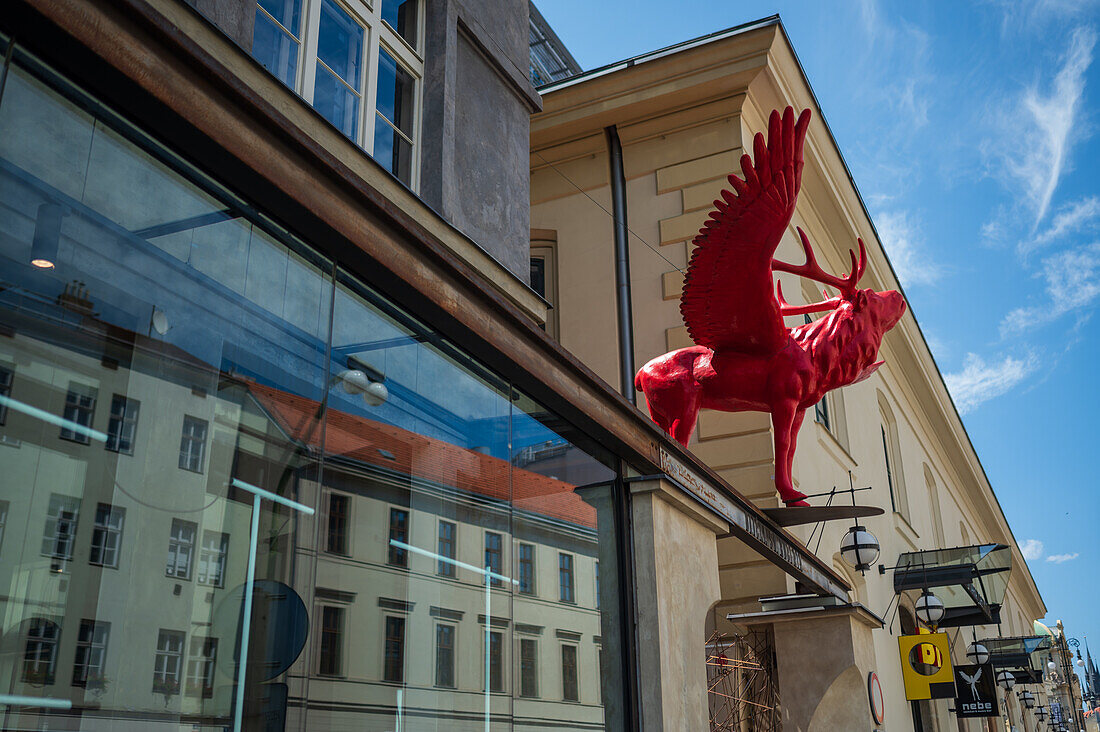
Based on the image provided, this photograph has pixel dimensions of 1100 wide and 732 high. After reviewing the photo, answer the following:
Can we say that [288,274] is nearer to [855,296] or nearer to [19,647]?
[19,647]

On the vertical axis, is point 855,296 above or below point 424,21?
below

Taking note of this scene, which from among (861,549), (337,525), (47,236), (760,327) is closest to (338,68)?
(760,327)

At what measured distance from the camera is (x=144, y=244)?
116 inches

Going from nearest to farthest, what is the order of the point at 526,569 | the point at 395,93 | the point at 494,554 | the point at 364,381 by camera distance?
1. the point at 364,381
2. the point at 494,554
3. the point at 526,569
4. the point at 395,93

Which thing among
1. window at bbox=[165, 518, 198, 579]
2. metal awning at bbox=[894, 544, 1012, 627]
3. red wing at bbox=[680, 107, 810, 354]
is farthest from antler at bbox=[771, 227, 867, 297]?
metal awning at bbox=[894, 544, 1012, 627]

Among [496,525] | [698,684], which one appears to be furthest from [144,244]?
[698,684]

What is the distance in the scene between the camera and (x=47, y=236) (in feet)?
8.86

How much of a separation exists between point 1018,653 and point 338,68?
24.4 metres

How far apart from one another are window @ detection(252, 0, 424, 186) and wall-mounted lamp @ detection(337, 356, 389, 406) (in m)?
4.56

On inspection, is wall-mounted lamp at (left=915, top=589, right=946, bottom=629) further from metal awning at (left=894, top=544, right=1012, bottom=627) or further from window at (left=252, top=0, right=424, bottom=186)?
window at (left=252, top=0, right=424, bottom=186)

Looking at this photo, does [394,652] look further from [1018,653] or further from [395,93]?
[1018,653]

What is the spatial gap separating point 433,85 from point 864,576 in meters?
10.0

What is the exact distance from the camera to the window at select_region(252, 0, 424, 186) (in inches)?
308

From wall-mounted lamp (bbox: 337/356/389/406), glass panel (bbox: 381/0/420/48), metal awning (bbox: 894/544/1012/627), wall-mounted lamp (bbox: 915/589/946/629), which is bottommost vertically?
wall-mounted lamp (bbox: 337/356/389/406)
